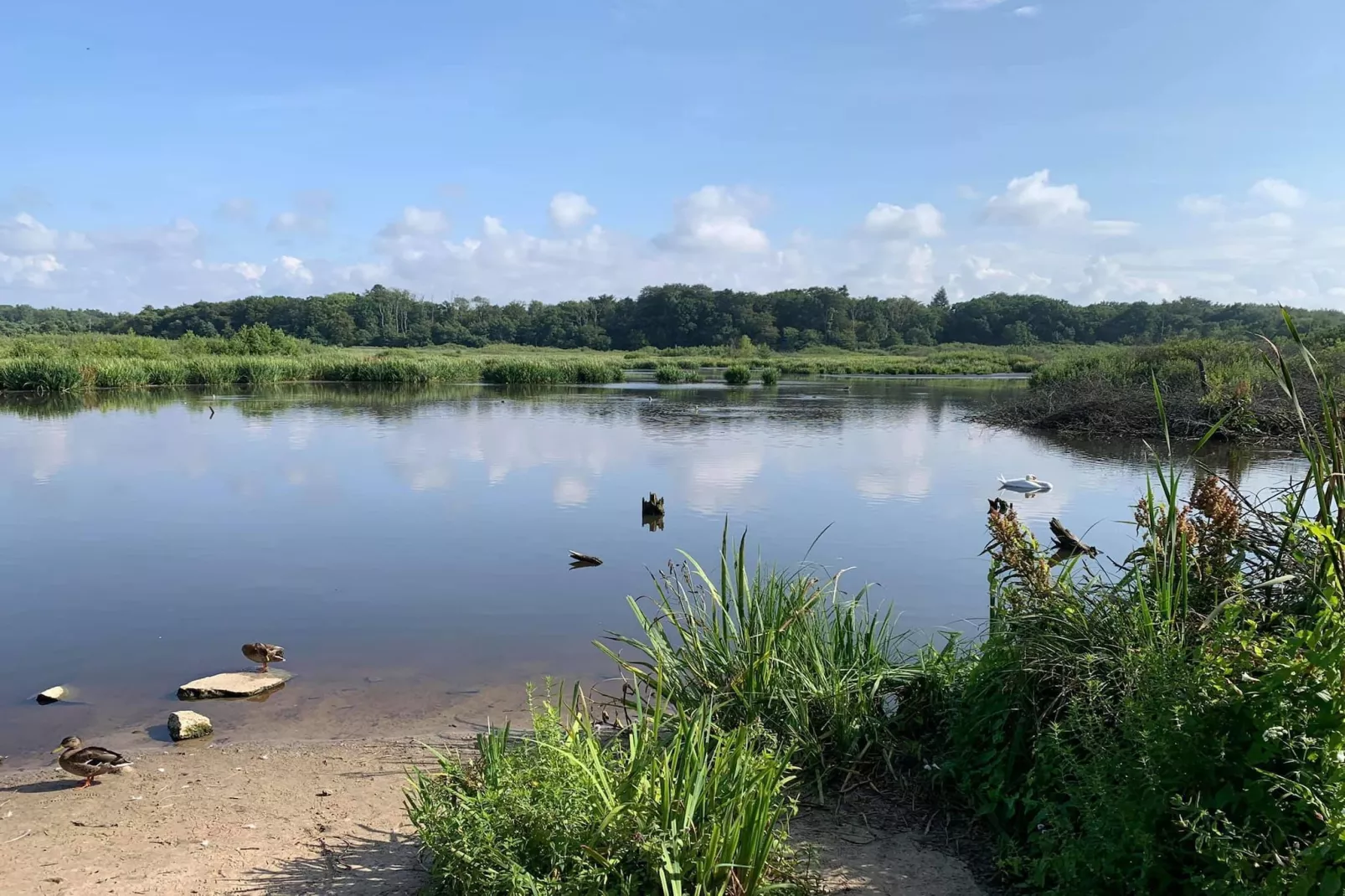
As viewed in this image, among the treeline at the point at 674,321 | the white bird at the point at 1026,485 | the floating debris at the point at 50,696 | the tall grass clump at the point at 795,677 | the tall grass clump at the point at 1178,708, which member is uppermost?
the treeline at the point at 674,321

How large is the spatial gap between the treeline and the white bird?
87.2 meters

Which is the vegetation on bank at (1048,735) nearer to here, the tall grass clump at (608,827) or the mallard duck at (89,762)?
the tall grass clump at (608,827)

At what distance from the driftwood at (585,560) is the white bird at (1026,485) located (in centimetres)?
700

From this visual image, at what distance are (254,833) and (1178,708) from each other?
3529mm

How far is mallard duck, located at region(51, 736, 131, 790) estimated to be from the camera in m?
4.32

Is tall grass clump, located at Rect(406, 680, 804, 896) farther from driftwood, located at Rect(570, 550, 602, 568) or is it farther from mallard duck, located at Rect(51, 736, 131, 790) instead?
driftwood, located at Rect(570, 550, 602, 568)

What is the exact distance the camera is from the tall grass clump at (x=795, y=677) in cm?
396

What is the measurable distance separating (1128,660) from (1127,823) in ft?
2.41

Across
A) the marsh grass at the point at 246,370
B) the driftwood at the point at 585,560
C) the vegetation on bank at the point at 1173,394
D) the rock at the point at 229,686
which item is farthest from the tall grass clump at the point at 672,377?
the rock at the point at 229,686

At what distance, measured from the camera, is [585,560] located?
9.24 metres

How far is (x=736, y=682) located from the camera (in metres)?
4.13

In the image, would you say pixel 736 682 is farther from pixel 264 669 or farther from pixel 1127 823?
pixel 264 669

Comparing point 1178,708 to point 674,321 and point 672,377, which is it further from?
point 674,321

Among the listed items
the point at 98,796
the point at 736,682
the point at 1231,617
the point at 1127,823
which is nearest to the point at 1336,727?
the point at 1231,617
